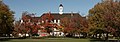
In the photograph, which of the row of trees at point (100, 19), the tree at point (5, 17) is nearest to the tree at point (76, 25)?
the row of trees at point (100, 19)

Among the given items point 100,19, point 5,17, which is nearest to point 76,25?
point 5,17

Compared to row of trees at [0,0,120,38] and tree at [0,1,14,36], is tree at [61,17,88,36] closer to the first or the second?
row of trees at [0,0,120,38]

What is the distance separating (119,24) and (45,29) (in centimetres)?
7036

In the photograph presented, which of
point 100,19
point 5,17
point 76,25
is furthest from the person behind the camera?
point 76,25

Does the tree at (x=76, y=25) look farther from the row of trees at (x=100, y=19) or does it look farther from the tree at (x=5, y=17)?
the tree at (x=5, y=17)

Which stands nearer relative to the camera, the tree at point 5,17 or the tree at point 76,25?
the tree at point 5,17

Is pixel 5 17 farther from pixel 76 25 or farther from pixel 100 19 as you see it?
pixel 76 25

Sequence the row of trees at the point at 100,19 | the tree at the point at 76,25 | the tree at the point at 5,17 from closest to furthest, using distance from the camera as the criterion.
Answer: the row of trees at the point at 100,19, the tree at the point at 5,17, the tree at the point at 76,25

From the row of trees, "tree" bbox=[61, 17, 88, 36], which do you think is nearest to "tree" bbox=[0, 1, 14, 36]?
the row of trees

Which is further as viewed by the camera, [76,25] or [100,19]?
[76,25]

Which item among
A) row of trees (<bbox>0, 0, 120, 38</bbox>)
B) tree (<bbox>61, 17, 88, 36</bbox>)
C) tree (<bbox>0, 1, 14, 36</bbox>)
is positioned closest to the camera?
row of trees (<bbox>0, 0, 120, 38</bbox>)

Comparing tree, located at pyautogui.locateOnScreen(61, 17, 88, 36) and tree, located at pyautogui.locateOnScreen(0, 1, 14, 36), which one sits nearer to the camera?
tree, located at pyautogui.locateOnScreen(0, 1, 14, 36)

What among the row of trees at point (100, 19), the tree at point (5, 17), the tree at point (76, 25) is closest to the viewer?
the row of trees at point (100, 19)

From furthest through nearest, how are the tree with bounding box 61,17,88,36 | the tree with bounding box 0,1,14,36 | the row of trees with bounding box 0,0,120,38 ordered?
the tree with bounding box 61,17,88,36 → the tree with bounding box 0,1,14,36 → the row of trees with bounding box 0,0,120,38
